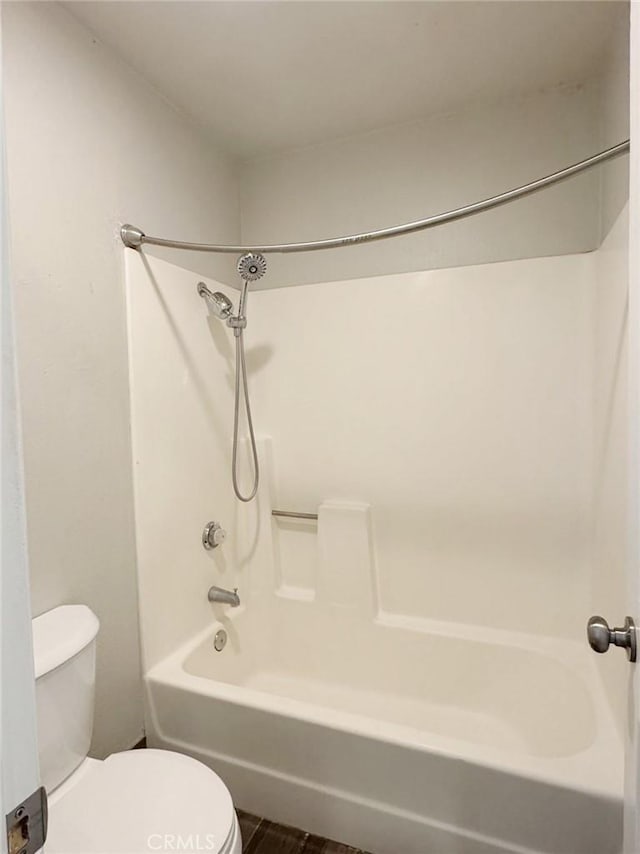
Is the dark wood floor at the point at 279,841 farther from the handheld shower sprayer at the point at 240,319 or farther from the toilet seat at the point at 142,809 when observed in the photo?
the handheld shower sprayer at the point at 240,319

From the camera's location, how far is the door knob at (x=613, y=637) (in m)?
0.69

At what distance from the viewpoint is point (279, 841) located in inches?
52.6

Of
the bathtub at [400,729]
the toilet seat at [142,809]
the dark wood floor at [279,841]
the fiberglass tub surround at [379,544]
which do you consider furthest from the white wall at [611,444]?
the toilet seat at [142,809]

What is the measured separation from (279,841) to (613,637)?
124 cm

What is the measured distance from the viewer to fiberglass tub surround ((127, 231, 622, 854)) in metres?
1.31

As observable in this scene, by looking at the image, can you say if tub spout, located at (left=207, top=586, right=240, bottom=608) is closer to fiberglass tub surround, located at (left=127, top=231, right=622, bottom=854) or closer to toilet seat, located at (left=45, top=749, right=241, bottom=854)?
fiberglass tub surround, located at (left=127, top=231, right=622, bottom=854)

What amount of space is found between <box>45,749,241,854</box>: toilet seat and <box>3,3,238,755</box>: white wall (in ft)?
1.05

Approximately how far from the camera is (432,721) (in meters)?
1.71

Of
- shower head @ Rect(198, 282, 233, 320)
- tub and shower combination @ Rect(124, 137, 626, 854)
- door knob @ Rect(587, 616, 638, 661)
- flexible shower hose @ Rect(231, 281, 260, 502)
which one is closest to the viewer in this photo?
door knob @ Rect(587, 616, 638, 661)

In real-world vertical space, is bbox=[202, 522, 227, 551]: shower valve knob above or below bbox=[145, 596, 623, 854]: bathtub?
above

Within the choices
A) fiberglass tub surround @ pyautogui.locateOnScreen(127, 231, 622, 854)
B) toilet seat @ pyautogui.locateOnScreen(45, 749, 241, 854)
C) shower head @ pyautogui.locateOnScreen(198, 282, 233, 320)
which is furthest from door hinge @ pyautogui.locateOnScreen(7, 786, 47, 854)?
shower head @ pyautogui.locateOnScreen(198, 282, 233, 320)

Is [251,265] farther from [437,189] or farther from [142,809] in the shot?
[142,809]

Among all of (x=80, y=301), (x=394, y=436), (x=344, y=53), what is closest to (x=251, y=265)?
(x=80, y=301)

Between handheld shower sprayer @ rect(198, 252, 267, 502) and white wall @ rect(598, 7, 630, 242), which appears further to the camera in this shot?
handheld shower sprayer @ rect(198, 252, 267, 502)
